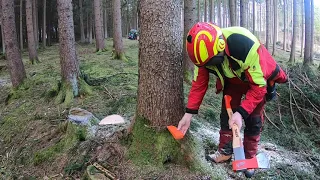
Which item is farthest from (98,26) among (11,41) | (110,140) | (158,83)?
(158,83)

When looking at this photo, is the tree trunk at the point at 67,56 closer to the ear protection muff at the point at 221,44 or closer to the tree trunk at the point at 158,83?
the tree trunk at the point at 158,83

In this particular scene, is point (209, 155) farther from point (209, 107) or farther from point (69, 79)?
point (69, 79)

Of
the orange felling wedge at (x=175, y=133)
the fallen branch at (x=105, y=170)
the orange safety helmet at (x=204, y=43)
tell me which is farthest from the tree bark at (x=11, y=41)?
the orange safety helmet at (x=204, y=43)

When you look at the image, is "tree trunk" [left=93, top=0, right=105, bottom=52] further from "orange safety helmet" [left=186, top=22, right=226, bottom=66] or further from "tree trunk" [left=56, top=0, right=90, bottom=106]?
"orange safety helmet" [left=186, top=22, right=226, bottom=66]

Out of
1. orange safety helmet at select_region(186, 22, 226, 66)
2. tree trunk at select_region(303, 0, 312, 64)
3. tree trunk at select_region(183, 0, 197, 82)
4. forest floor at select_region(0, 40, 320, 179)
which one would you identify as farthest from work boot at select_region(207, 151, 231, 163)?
tree trunk at select_region(303, 0, 312, 64)

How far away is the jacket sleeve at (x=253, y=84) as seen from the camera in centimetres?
271

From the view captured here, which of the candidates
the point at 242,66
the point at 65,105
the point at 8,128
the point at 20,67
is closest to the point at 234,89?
the point at 242,66

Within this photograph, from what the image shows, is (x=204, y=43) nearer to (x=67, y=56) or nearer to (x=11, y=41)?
(x=67, y=56)

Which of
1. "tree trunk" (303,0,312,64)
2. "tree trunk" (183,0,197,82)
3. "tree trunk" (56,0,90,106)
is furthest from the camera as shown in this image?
"tree trunk" (303,0,312,64)

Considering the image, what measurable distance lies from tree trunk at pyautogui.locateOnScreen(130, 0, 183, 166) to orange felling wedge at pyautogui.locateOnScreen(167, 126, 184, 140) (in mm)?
135

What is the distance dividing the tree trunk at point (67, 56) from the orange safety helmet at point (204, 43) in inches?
167

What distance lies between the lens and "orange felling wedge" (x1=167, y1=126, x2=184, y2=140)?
312cm

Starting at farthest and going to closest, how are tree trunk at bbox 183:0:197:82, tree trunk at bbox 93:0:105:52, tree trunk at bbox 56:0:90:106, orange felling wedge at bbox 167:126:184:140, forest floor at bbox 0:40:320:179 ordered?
tree trunk at bbox 93:0:105:52 < tree trunk at bbox 183:0:197:82 < tree trunk at bbox 56:0:90:106 < forest floor at bbox 0:40:320:179 < orange felling wedge at bbox 167:126:184:140

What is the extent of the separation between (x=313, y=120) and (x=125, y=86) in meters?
4.12
